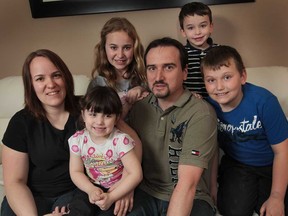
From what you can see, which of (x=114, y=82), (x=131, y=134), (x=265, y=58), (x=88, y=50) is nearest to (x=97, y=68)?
(x=114, y=82)

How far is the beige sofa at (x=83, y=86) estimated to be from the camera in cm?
192

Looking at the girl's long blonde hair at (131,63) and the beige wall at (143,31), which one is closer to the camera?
the girl's long blonde hair at (131,63)

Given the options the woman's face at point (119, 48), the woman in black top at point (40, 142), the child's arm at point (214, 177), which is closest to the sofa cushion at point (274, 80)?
the child's arm at point (214, 177)

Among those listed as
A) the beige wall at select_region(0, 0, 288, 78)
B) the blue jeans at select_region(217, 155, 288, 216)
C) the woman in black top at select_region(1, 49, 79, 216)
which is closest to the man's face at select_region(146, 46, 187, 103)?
the woman in black top at select_region(1, 49, 79, 216)

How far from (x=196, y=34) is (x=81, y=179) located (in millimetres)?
1116

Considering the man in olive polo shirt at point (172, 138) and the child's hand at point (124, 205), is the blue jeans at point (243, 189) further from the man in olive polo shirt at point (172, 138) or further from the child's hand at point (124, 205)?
the child's hand at point (124, 205)

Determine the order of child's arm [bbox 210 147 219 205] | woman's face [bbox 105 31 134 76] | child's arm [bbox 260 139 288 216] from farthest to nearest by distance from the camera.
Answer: woman's face [bbox 105 31 134 76], child's arm [bbox 210 147 219 205], child's arm [bbox 260 139 288 216]

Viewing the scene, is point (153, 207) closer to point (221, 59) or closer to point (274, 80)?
point (221, 59)

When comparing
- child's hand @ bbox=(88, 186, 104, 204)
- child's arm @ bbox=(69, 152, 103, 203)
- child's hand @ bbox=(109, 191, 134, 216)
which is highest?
child's arm @ bbox=(69, 152, 103, 203)

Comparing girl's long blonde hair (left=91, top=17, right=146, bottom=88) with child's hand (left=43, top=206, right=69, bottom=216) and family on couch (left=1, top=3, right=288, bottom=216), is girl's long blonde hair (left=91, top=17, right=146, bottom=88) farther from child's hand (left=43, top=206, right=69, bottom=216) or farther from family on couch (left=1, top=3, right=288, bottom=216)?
child's hand (left=43, top=206, right=69, bottom=216)

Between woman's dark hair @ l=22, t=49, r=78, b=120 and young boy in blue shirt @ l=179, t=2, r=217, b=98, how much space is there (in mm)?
800

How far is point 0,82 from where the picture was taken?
2.13m

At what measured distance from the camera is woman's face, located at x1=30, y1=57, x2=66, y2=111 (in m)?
1.44

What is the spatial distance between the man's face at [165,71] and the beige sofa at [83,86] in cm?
70
